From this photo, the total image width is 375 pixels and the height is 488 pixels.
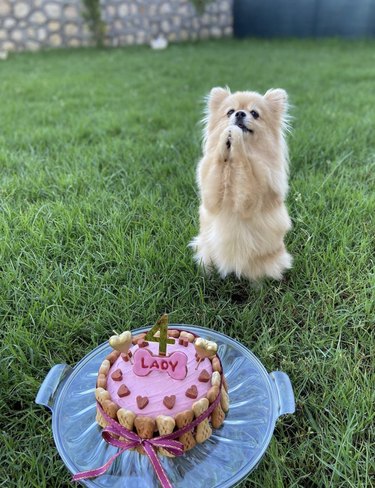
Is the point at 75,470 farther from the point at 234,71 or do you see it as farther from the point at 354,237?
the point at 234,71

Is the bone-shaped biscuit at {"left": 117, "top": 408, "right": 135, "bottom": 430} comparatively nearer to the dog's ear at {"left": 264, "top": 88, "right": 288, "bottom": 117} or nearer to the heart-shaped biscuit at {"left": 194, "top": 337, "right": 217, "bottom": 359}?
the heart-shaped biscuit at {"left": 194, "top": 337, "right": 217, "bottom": 359}

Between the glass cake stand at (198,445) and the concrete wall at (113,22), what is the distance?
25.7 ft

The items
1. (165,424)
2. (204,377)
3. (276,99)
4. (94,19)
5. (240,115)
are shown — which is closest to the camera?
(165,424)

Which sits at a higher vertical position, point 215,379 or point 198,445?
point 215,379

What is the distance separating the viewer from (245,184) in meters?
1.31

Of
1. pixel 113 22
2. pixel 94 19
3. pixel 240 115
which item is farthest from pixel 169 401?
pixel 113 22

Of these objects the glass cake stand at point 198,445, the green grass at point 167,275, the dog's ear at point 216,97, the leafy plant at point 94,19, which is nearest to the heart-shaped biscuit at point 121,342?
the glass cake stand at point 198,445

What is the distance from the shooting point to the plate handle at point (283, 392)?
1.09 m

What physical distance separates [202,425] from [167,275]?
71cm

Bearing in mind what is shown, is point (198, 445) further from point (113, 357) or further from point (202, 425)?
point (113, 357)

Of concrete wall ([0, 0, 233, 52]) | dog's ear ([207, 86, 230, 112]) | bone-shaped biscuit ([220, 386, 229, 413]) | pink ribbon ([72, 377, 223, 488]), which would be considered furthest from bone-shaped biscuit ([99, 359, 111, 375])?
concrete wall ([0, 0, 233, 52])

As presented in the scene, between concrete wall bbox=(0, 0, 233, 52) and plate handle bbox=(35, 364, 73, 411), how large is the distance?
25.4ft

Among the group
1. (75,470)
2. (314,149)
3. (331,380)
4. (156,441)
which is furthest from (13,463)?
(314,149)

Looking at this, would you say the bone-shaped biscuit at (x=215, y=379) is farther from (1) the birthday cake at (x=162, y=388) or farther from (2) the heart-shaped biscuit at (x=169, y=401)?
(2) the heart-shaped biscuit at (x=169, y=401)
